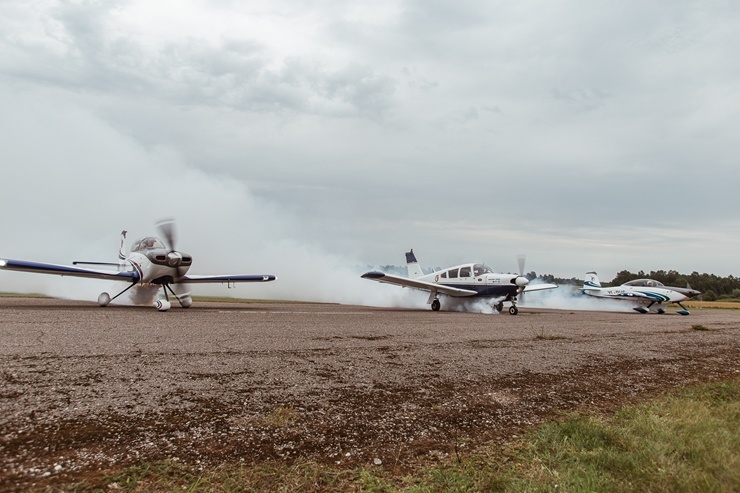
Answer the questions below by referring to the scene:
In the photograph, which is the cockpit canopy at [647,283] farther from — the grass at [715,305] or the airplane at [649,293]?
the grass at [715,305]

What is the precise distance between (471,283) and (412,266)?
924 centimetres

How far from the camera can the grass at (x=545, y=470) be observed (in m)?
3.03

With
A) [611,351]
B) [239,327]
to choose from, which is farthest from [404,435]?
[239,327]

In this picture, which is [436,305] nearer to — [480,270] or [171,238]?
[480,270]

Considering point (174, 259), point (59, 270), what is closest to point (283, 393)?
point (174, 259)

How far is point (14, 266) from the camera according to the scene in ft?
58.8

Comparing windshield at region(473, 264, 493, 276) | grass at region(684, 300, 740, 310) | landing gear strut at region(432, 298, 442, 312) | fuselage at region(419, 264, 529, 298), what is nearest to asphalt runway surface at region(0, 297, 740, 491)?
fuselage at region(419, 264, 529, 298)

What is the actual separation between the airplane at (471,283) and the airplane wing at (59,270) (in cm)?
1255

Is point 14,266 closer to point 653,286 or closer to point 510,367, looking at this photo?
point 510,367

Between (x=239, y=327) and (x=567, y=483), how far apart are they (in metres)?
10.5

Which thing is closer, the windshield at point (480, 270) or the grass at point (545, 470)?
the grass at point (545, 470)

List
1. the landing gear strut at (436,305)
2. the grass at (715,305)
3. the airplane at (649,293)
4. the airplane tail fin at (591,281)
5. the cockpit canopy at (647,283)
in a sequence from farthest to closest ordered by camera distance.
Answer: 1. the grass at (715,305)
2. the airplane tail fin at (591,281)
3. the cockpit canopy at (647,283)
4. the airplane at (649,293)
5. the landing gear strut at (436,305)

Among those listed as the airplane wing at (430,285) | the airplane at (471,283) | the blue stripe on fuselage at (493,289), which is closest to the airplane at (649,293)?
the airplane at (471,283)

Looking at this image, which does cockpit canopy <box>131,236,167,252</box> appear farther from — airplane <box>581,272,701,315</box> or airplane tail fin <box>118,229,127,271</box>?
airplane <box>581,272,701,315</box>
